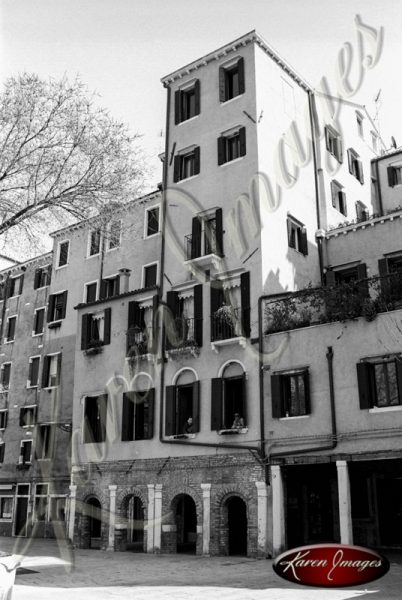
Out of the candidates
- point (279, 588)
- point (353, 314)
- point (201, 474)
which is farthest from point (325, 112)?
point (279, 588)

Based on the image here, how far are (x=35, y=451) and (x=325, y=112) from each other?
24.0 m

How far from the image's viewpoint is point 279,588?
14.6 metres

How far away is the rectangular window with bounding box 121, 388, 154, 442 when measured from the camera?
981 inches

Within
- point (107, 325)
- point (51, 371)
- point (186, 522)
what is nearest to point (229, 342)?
point (107, 325)

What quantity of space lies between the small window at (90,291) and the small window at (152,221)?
425 cm

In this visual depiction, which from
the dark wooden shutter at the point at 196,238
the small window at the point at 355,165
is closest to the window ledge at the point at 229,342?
the dark wooden shutter at the point at 196,238

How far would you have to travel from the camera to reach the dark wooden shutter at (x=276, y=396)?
21078mm

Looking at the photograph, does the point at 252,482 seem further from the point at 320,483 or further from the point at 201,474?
the point at 320,483

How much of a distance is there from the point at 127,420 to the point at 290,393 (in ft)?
24.9

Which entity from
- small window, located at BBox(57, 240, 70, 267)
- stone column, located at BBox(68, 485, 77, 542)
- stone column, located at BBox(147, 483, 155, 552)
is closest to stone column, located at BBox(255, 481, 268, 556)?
stone column, located at BBox(147, 483, 155, 552)

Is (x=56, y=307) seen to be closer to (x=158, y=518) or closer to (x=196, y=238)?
(x=196, y=238)

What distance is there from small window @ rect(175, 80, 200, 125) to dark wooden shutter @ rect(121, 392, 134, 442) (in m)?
13.0

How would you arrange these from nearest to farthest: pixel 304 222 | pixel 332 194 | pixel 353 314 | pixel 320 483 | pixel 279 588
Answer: pixel 279 588 < pixel 353 314 < pixel 320 483 < pixel 304 222 < pixel 332 194

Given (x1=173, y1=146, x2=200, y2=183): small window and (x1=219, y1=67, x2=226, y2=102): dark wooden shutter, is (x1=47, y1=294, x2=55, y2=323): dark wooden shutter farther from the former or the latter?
(x1=219, y1=67, x2=226, y2=102): dark wooden shutter
